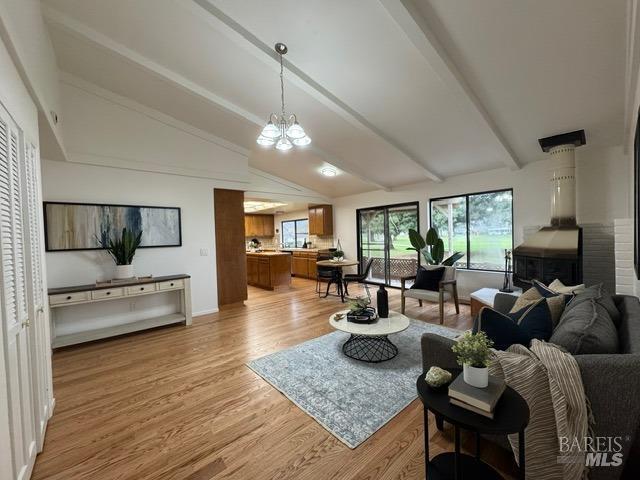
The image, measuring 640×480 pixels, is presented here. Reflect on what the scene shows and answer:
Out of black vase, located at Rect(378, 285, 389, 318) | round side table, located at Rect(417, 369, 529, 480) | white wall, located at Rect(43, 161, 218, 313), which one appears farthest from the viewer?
white wall, located at Rect(43, 161, 218, 313)

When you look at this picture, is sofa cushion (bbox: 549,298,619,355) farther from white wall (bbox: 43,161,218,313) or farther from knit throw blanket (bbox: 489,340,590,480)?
white wall (bbox: 43,161,218,313)

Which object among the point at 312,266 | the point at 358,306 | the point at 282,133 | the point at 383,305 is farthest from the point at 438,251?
the point at 312,266

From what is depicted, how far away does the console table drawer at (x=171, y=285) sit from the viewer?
3904 mm

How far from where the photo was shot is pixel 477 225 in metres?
4.98

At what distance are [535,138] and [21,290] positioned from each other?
17.4ft

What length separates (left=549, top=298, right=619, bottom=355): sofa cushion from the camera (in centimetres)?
132

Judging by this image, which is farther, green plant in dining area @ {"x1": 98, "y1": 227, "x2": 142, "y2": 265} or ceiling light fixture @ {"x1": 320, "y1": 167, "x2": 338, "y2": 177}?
ceiling light fixture @ {"x1": 320, "y1": 167, "x2": 338, "y2": 177}

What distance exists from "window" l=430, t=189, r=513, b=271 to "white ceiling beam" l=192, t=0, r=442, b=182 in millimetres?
1587

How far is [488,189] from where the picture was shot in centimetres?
470

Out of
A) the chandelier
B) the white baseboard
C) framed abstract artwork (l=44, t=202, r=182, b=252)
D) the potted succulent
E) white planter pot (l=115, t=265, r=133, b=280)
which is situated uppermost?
the chandelier

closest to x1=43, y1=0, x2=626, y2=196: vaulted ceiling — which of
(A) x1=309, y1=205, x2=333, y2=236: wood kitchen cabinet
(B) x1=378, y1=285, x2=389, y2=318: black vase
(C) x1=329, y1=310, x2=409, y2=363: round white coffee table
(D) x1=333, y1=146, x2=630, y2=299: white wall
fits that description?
(D) x1=333, y1=146, x2=630, y2=299: white wall

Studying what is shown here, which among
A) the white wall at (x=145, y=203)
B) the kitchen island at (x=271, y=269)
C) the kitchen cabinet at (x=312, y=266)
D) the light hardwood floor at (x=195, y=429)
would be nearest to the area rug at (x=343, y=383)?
the light hardwood floor at (x=195, y=429)

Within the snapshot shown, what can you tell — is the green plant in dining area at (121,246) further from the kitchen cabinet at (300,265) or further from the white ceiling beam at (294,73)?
the kitchen cabinet at (300,265)

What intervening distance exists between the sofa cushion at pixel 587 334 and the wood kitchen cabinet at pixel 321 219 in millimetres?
6074
